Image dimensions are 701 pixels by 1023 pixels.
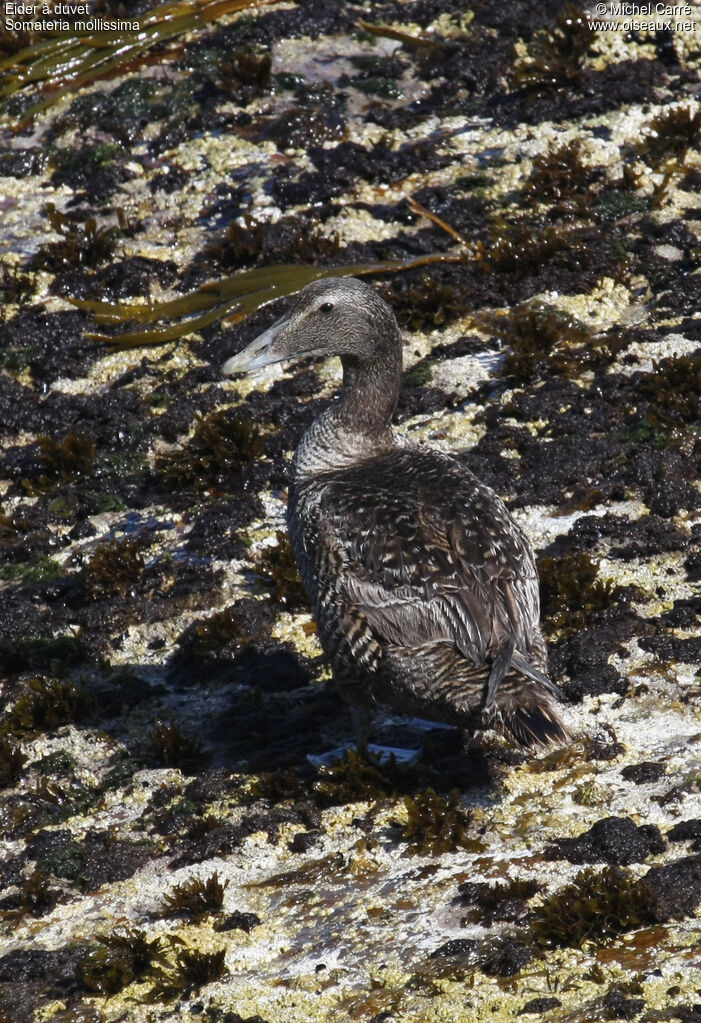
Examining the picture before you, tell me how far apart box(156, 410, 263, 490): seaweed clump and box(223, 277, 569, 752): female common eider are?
5.37ft

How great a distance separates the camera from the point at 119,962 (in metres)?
A: 4.62

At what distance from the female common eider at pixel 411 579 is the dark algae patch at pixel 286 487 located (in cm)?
53

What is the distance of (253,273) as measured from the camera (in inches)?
375

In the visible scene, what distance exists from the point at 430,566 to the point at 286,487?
2702 mm

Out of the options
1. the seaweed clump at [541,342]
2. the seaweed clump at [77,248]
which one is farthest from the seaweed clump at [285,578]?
the seaweed clump at [77,248]

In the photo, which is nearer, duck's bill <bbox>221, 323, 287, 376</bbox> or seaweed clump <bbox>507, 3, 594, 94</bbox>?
duck's bill <bbox>221, 323, 287, 376</bbox>

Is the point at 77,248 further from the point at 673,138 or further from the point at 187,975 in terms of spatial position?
the point at 187,975

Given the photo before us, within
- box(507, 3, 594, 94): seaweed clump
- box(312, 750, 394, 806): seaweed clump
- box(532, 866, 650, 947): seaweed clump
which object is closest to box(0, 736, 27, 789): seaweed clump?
box(312, 750, 394, 806): seaweed clump

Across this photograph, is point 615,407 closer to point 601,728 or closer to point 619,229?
point 619,229

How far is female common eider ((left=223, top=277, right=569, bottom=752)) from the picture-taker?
500 centimetres

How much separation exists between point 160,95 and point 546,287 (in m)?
4.75

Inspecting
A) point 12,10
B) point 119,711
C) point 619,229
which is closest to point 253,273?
point 619,229

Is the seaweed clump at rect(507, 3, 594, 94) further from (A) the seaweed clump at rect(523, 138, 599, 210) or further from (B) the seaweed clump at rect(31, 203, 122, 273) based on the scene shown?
(B) the seaweed clump at rect(31, 203, 122, 273)

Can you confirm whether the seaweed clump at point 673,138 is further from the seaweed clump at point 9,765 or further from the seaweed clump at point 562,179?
the seaweed clump at point 9,765
